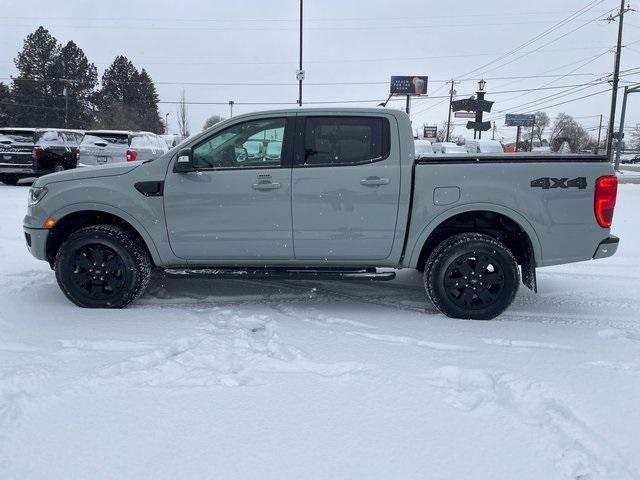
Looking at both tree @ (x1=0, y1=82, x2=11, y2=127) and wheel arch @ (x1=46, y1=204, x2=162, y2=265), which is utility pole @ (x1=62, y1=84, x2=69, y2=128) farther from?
wheel arch @ (x1=46, y1=204, x2=162, y2=265)

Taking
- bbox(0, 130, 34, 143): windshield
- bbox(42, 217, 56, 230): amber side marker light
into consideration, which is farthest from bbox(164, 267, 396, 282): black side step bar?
bbox(0, 130, 34, 143): windshield

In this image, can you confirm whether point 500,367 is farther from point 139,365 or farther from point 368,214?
point 139,365

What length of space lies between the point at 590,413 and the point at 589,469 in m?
0.57

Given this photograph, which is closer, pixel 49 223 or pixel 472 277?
pixel 472 277

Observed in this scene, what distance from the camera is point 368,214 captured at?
4.61 m

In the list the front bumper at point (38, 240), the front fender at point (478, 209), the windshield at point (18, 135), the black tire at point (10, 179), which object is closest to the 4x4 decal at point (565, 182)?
the front fender at point (478, 209)

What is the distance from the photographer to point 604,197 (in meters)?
4.46

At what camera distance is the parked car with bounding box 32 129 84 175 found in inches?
587

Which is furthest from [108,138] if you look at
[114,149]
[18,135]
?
[18,135]

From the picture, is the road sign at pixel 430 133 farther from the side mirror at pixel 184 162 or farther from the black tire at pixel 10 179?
the side mirror at pixel 184 162

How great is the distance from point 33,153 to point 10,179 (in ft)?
6.61

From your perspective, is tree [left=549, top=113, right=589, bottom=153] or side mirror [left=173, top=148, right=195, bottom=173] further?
tree [left=549, top=113, right=589, bottom=153]

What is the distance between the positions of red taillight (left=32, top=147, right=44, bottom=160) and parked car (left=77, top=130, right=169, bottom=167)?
0.94m

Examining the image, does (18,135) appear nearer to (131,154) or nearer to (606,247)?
(131,154)
